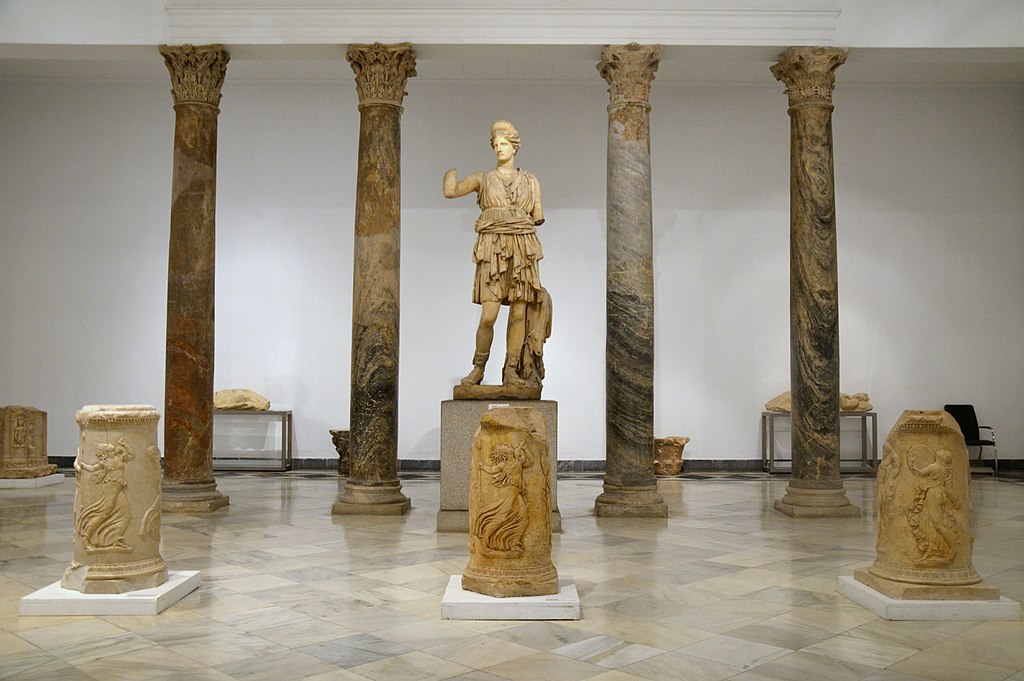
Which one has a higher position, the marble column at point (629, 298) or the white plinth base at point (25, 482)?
the marble column at point (629, 298)

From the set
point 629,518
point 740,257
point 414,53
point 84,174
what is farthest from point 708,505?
point 84,174

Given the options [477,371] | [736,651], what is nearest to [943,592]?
Result: [736,651]

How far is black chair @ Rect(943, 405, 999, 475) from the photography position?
14445 millimetres

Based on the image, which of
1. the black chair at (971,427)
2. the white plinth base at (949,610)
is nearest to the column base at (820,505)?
the white plinth base at (949,610)

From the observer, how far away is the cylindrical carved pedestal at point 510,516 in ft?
19.3

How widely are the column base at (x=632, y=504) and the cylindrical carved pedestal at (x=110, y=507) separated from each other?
17.0ft

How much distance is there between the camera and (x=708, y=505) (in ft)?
36.5

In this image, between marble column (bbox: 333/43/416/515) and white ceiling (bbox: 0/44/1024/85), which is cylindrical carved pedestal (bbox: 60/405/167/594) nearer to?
marble column (bbox: 333/43/416/515)

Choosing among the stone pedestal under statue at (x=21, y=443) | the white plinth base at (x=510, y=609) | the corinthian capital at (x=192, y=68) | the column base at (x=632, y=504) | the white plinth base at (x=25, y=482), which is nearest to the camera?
the white plinth base at (x=510, y=609)

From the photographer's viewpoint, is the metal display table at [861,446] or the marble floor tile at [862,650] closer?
the marble floor tile at [862,650]

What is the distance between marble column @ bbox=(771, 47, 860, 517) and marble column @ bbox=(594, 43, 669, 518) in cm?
166

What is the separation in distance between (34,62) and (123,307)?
385cm

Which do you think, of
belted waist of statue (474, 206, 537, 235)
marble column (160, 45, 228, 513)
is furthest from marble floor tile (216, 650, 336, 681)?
marble column (160, 45, 228, 513)

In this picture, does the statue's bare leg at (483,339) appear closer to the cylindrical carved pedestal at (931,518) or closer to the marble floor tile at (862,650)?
the cylindrical carved pedestal at (931,518)
